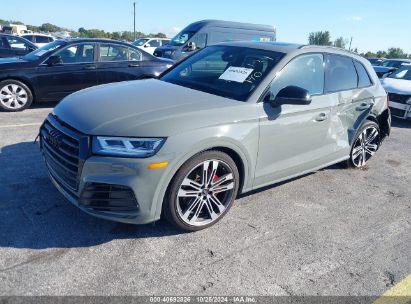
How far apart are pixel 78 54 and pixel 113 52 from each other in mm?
752

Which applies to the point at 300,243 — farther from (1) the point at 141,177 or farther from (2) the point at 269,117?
(1) the point at 141,177

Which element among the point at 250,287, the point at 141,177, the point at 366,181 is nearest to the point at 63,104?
the point at 141,177

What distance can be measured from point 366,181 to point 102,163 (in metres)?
3.66

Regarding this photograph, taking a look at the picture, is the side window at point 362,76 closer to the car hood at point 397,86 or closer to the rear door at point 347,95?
the rear door at point 347,95

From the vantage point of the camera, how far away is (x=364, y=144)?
5180 mm

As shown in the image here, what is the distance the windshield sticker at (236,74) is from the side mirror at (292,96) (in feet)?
1.44

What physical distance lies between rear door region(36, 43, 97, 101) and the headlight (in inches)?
208

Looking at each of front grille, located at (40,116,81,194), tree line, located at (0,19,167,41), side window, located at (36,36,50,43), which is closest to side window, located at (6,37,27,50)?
side window, located at (36,36,50,43)

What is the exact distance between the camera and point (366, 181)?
4.87 meters

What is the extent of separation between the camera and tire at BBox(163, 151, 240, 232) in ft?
9.91

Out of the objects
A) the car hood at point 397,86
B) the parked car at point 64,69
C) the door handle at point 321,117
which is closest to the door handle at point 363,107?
the door handle at point 321,117

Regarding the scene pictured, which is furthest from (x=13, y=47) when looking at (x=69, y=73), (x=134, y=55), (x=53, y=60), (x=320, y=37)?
(x=320, y=37)

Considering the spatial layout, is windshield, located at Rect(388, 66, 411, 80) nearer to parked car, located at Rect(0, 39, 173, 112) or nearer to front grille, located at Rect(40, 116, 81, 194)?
parked car, located at Rect(0, 39, 173, 112)

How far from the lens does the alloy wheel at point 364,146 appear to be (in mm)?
5039
